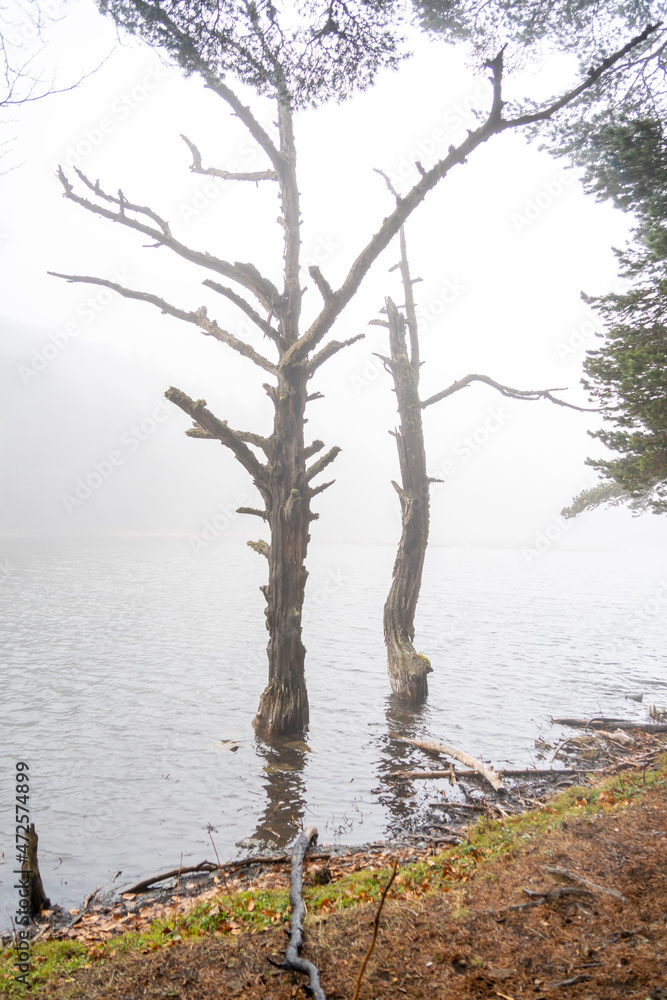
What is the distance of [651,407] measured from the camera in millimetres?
10008

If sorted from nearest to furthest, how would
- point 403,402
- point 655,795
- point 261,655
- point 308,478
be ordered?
point 655,795 < point 308,478 < point 403,402 < point 261,655

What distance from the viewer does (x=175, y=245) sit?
36.3 feet

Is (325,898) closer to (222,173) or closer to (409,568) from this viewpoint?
(409,568)

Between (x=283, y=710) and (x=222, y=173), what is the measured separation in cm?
1162

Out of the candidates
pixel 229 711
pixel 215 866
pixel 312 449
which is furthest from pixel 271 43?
pixel 229 711

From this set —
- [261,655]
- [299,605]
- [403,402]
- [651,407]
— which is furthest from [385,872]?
[261,655]

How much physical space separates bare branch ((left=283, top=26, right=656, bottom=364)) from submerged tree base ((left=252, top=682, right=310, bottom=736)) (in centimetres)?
690

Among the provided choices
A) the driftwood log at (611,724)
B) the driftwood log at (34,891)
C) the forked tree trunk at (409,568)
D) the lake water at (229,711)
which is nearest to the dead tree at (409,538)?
the forked tree trunk at (409,568)

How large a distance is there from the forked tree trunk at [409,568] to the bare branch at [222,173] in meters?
6.55

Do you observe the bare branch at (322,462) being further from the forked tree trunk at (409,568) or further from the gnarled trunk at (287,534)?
the forked tree trunk at (409,568)

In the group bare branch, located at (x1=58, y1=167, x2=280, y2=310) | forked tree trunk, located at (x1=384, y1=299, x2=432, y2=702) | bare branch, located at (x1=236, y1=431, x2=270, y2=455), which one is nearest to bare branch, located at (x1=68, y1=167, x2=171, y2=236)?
bare branch, located at (x1=58, y1=167, x2=280, y2=310)

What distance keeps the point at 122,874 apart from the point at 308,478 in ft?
24.3

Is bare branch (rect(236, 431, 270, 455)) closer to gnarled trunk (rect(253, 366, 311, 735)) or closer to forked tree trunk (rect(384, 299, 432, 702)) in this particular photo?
gnarled trunk (rect(253, 366, 311, 735))

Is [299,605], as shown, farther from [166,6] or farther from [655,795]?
[166,6]
